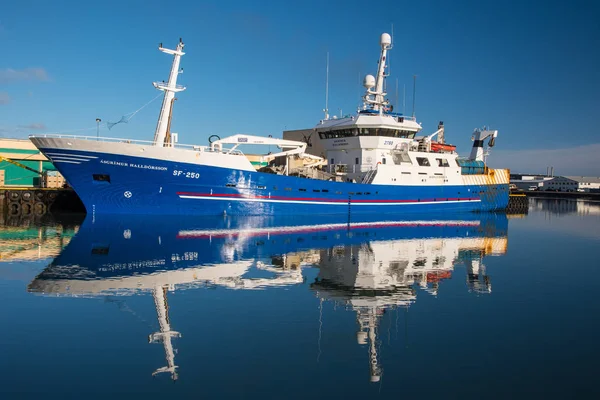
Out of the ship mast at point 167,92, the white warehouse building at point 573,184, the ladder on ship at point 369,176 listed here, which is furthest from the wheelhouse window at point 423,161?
the white warehouse building at point 573,184

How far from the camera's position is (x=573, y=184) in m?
128

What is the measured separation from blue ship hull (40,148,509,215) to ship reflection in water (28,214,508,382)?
5.46 ft

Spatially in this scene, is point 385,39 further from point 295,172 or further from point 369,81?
point 295,172

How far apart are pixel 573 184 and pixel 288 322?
467ft

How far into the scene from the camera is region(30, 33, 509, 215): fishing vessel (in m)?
25.1

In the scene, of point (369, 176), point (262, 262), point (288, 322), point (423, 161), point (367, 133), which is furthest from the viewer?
point (423, 161)

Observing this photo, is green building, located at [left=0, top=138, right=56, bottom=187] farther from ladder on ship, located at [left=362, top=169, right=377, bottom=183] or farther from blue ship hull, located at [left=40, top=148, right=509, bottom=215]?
ladder on ship, located at [left=362, top=169, right=377, bottom=183]

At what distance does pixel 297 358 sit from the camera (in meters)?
6.85

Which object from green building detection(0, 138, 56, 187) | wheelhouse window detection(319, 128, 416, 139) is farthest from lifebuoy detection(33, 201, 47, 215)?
wheelhouse window detection(319, 128, 416, 139)

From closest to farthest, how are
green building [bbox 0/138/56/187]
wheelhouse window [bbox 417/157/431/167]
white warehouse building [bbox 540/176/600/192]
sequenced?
wheelhouse window [bbox 417/157/431/167]
green building [bbox 0/138/56/187]
white warehouse building [bbox 540/176/600/192]

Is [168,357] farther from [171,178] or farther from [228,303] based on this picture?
[171,178]

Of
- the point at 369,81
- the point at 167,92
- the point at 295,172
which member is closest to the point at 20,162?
the point at 167,92

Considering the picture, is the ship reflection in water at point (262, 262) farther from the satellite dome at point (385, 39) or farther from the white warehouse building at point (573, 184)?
the white warehouse building at point (573, 184)

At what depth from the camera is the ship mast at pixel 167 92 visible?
26.3 metres
